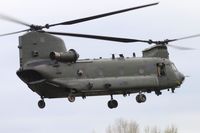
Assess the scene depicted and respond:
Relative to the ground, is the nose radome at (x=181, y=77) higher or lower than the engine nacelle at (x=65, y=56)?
higher

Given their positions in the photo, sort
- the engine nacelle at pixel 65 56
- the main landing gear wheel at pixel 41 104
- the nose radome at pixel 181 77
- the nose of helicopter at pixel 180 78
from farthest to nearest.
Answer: the nose radome at pixel 181 77
the nose of helicopter at pixel 180 78
the main landing gear wheel at pixel 41 104
the engine nacelle at pixel 65 56

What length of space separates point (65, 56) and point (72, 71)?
4.96ft

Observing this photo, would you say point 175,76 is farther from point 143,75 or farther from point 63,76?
point 63,76

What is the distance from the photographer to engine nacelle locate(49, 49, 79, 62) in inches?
2426

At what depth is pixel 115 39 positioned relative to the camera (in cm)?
6247

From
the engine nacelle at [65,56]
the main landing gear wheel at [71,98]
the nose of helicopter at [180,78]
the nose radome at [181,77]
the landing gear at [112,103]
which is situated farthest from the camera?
the nose radome at [181,77]

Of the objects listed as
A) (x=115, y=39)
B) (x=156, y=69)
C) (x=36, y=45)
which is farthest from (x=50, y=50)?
(x=156, y=69)

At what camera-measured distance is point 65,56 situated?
61844 mm

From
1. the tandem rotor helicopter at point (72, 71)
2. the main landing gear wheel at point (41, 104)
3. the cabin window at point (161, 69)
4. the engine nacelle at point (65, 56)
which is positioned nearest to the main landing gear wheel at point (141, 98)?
the tandem rotor helicopter at point (72, 71)

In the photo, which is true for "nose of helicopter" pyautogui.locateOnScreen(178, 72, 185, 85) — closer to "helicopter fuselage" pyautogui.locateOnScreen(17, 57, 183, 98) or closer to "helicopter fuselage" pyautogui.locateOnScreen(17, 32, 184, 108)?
"helicopter fuselage" pyautogui.locateOnScreen(17, 57, 183, 98)

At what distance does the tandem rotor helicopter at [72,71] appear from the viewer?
61.8 m

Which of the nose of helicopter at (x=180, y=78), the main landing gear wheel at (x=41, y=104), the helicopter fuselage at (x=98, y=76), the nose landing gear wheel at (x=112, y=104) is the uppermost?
the nose of helicopter at (x=180, y=78)

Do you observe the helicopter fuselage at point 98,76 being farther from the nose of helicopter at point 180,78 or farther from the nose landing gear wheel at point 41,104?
the nose landing gear wheel at point 41,104

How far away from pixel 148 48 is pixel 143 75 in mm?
3828
